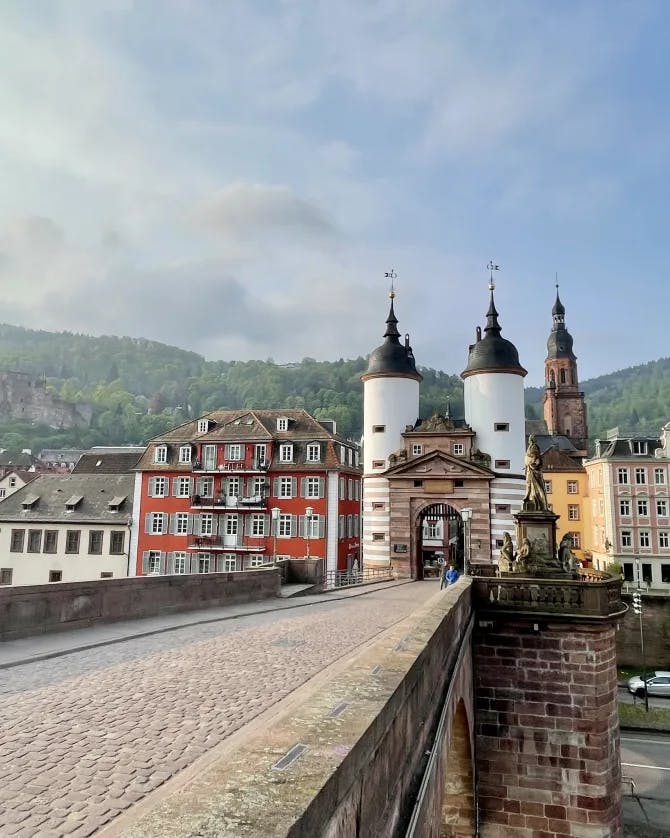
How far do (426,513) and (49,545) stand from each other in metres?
27.5

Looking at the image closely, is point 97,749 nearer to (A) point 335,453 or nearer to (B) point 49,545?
(A) point 335,453

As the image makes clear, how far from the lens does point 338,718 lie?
13.7 ft

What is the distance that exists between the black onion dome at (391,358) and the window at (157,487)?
55.3ft

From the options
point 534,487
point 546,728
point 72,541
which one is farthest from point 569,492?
point 546,728

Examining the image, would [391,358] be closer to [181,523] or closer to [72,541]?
[181,523]

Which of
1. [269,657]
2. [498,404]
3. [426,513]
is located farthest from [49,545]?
[269,657]

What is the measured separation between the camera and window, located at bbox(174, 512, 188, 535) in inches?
1725

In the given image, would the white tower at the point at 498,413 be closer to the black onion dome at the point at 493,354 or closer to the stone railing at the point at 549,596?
the black onion dome at the point at 493,354

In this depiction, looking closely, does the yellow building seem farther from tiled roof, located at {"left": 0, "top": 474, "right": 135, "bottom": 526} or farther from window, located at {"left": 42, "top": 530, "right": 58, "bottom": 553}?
window, located at {"left": 42, "top": 530, "right": 58, "bottom": 553}

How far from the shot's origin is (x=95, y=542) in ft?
146

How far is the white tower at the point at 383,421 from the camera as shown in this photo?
3538 cm

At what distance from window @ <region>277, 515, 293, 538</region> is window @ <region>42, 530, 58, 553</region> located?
54.5ft

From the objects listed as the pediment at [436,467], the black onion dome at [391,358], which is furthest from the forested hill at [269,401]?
the pediment at [436,467]

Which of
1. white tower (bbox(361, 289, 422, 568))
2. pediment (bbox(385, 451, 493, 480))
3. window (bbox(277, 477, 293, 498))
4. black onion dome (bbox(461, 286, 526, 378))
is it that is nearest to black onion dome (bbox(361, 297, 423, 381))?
white tower (bbox(361, 289, 422, 568))
